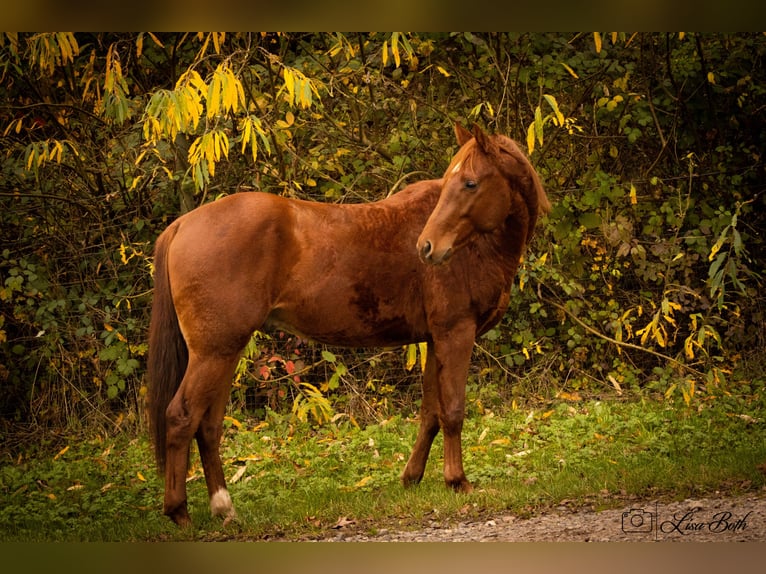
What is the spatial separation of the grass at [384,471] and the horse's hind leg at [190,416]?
0.21 m

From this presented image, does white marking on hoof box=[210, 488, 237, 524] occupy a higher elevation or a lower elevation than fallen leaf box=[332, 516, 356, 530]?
higher

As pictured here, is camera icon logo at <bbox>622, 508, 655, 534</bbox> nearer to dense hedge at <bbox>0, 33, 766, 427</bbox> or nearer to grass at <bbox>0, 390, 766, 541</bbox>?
grass at <bbox>0, 390, 766, 541</bbox>

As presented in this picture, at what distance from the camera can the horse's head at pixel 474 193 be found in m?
4.23

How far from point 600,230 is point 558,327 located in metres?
0.73

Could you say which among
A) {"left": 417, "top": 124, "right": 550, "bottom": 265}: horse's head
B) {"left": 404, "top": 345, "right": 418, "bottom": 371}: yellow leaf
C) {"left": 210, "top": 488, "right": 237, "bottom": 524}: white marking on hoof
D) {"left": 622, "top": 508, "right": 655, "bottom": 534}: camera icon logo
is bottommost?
{"left": 622, "top": 508, "right": 655, "bottom": 534}: camera icon logo

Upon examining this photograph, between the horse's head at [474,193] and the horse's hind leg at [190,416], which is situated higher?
the horse's head at [474,193]

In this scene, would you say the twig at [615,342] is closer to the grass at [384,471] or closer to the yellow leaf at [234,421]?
the grass at [384,471]

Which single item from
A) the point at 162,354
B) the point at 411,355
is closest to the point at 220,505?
the point at 162,354

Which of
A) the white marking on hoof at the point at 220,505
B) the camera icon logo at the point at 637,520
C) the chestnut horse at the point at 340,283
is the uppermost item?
the chestnut horse at the point at 340,283

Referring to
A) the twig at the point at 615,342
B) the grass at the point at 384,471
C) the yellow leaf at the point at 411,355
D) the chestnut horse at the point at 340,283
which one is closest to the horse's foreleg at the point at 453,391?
the chestnut horse at the point at 340,283

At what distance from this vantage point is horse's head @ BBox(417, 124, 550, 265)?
4.23 metres

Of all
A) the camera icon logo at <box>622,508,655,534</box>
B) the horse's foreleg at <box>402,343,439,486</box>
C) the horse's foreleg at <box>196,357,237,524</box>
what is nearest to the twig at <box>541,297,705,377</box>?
the camera icon logo at <box>622,508,655,534</box>

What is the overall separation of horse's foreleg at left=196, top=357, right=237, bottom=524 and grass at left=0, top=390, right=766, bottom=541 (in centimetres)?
9

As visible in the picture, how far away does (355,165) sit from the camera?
616 centimetres
